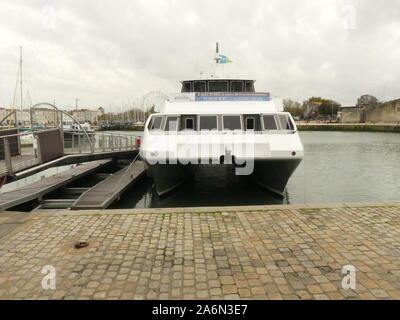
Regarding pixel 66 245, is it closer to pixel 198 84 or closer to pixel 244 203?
pixel 244 203

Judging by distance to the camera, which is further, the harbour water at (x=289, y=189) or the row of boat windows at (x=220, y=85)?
the row of boat windows at (x=220, y=85)

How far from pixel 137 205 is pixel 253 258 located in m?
8.14

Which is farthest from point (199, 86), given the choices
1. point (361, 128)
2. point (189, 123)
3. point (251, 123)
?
point (361, 128)

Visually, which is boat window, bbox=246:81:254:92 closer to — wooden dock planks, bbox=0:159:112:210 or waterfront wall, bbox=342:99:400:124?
wooden dock planks, bbox=0:159:112:210

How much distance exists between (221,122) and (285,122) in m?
2.23

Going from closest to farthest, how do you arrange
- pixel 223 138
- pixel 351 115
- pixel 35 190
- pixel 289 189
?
pixel 223 138 < pixel 35 190 < pixel 289 189 < pixel 351 115

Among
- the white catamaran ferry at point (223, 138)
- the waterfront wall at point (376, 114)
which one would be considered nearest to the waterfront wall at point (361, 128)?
the waterfront wall at point (376, 114)

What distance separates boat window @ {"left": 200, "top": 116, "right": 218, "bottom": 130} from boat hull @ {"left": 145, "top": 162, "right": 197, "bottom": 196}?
1675mm

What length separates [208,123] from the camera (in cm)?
1069

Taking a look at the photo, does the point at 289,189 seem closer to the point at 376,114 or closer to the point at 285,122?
the point at 285,122

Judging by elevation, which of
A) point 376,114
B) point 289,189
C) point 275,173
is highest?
point 376,114

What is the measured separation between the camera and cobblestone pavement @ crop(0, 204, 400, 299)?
3670mm

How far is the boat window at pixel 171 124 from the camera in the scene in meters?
10.5

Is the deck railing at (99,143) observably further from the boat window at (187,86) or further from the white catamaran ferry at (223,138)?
the boat window at (187,86)
